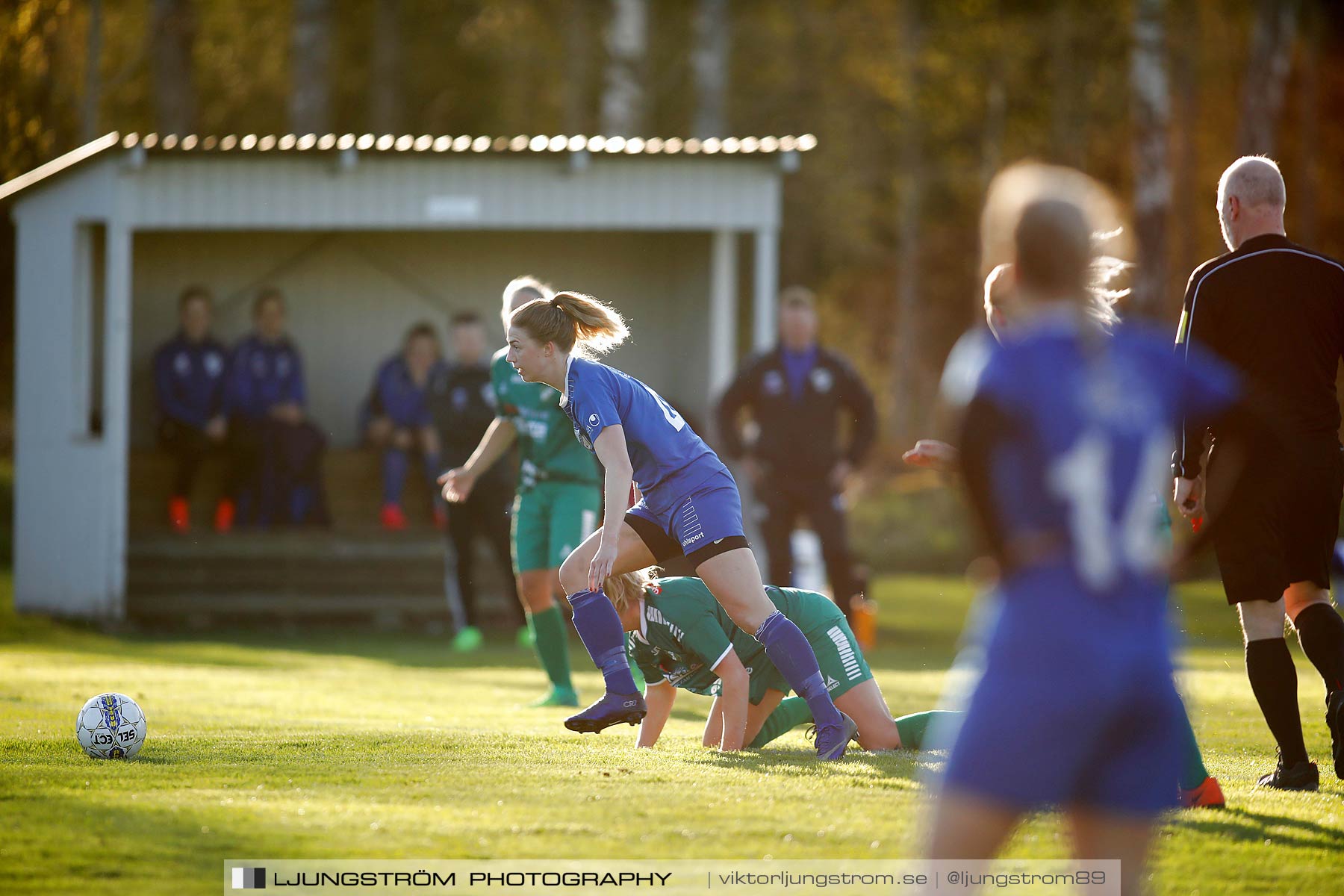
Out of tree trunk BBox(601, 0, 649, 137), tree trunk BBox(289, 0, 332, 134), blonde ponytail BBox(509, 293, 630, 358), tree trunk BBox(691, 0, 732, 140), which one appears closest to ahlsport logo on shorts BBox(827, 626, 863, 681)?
blonde ponytail BBox(509, 293, 630, 358)

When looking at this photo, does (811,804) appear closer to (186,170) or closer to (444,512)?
(444,512)

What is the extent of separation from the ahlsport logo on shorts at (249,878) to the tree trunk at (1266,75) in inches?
830

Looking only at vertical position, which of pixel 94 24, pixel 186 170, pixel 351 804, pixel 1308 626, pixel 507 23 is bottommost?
pixel 351 804

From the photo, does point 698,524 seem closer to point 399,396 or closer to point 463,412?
point 463,412

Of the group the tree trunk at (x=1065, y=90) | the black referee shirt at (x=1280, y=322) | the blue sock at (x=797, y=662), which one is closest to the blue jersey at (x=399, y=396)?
the blue sock at (x=797, y=662)

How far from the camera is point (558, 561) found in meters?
8.76

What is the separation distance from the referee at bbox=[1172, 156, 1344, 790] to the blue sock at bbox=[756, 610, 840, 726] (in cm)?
152

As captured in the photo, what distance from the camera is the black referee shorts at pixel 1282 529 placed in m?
5.77

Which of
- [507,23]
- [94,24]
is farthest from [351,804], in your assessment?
[507,23]

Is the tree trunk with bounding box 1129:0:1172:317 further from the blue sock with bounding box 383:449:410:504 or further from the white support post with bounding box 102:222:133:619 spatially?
the white support post with bounding box 102:222:133:619

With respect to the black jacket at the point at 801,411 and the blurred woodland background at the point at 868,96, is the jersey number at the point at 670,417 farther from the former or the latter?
the blurred woodland background at the point at 868,96

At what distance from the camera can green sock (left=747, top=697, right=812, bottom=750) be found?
6.83 m

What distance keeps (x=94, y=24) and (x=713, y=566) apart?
55.3 ft

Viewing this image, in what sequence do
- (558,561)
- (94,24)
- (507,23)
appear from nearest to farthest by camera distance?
(558,561) < (94,24) < (507,23)
